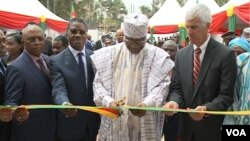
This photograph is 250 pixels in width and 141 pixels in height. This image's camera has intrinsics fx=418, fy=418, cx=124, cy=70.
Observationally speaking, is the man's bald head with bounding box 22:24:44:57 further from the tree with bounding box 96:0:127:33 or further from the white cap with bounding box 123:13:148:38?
the tree with bounding box 96:0:127:33

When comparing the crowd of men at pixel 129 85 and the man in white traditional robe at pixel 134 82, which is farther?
the man in white traditional robe at pixel 134 82

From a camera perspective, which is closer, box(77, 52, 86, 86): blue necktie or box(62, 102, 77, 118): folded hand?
box(62, 102, 77, 118): folded hand

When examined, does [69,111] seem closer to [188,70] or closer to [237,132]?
[188,70]

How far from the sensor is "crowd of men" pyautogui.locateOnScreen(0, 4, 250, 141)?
3.68 meters

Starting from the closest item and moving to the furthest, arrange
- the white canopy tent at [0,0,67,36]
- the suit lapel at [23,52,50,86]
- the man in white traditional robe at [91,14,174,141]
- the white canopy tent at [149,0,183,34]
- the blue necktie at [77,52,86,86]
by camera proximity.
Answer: the man in white traditional robe at [91,14,174,141] → the suit lapel at [23,52,50,86] → the blue necktie at [77,52,86,86] → the white canopy tent at [0,0,67,36] → the white canopy tent at [149,0,183,34]

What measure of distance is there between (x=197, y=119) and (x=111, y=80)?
0.90 metres

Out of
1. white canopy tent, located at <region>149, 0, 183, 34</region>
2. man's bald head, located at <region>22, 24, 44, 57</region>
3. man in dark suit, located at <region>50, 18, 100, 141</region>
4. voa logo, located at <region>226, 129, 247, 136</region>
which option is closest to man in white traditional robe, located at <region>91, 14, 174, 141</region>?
man in dark suit, located at <region>50, 18, 100, 141</region>

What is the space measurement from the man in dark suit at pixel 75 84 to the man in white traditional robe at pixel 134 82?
27cm

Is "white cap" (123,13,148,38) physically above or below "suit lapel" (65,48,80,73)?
above

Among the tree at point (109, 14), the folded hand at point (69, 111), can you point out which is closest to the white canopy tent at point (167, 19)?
the folded hand at point (69, 111)

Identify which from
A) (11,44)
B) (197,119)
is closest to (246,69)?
(197,119)

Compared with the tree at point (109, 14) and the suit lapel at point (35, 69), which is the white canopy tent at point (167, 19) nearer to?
the suit lapel at point (35, 69)

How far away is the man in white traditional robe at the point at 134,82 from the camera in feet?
12.6

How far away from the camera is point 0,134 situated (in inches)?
158
